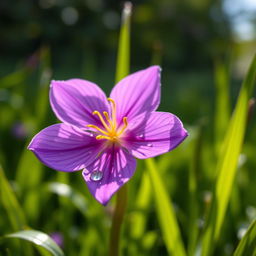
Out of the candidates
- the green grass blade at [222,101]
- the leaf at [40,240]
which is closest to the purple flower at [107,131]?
the leaf at [40,240]

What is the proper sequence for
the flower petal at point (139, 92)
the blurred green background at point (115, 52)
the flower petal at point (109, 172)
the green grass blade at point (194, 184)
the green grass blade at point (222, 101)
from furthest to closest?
the blurred green background at point (115, 52) < the green grass blade at point (222, 101) < the green grass blade at point (194, 184) < the flower petal at point (139, 92) < the flower petal at point (109, 172)

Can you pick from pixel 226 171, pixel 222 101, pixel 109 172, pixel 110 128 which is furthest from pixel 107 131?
pixel 222 101

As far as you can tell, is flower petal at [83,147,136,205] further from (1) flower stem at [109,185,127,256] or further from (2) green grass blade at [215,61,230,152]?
(2) green grass blade at [215,61,230,152]

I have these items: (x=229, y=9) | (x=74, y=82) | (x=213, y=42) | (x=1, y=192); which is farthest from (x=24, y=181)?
(x=229, y=9)

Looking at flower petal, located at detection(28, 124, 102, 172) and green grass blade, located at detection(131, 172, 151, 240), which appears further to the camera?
green grass blade, located at detection(131, 172, 151, 240)

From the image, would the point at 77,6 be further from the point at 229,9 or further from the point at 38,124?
the point at 38,124

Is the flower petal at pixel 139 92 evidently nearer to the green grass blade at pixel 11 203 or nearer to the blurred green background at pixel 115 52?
the green grass blade at pixel 11 203

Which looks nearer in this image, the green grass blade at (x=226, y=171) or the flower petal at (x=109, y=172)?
the flower petal at (x=109, y=172)

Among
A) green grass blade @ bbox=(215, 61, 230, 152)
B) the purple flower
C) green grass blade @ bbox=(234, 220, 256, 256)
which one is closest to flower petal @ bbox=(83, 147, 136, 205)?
the purple flower
